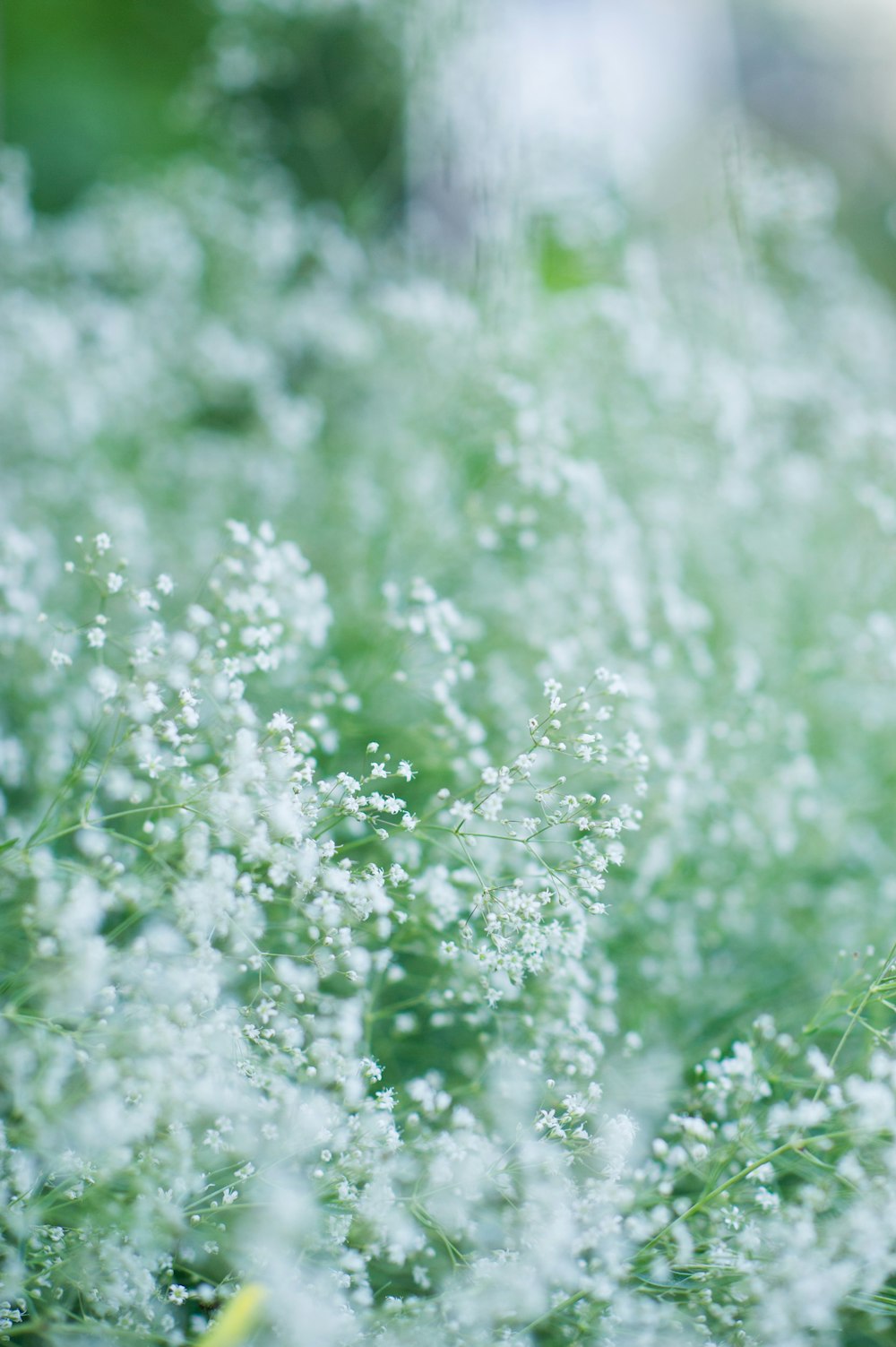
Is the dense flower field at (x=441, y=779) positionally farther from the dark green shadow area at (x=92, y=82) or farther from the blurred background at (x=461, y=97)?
the dark green shadow area at (x=92, y=82)

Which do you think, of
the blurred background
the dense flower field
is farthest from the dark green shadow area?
the dense flower field

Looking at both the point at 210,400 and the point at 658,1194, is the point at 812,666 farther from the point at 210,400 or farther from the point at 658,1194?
the point at 210,400

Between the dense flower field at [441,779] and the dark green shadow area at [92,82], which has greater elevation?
the dark green shadow area at [92,82]

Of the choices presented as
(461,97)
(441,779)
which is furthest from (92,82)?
(441,779)

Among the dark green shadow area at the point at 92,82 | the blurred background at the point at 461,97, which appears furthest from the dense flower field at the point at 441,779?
the dark green shadow area at the point at 92,82

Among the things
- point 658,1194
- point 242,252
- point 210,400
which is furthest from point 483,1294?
point 242,252

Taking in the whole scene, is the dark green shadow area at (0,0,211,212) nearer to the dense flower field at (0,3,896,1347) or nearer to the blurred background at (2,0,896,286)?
the blurred background at (2,0,896,286)

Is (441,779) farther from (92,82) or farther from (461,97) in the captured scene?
(92,82)
